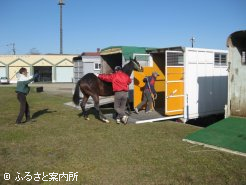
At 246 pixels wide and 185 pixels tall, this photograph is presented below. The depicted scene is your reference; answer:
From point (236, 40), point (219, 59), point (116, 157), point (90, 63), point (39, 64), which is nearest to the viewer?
point (116, 157)

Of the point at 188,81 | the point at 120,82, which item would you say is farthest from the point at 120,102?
the point at 188,81

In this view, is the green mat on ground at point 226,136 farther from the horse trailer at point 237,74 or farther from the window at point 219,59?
the window at point 219,59

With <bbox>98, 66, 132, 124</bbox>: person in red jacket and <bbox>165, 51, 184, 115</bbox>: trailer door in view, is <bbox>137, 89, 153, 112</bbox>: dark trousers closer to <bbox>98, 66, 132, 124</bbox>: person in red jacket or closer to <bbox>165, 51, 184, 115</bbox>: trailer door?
<bbox>165, 51, 184, 115</bbox>: trailer door

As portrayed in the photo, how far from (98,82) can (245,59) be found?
17.3ft

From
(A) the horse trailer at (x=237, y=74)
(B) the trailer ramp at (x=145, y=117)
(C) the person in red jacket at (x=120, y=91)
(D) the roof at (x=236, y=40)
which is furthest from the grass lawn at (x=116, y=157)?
(D) the roof at (x=236, y=40)

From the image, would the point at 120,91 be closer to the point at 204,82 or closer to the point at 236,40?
the point at 204,82

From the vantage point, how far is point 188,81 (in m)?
11.7

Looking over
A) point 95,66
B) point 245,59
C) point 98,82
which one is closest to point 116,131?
point 98,82

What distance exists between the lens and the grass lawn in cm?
552

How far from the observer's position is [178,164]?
6.18m

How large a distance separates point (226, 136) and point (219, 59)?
6.08 m

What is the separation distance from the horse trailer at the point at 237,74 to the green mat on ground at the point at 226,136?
1.71ft

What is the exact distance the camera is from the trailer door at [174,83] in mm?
11148

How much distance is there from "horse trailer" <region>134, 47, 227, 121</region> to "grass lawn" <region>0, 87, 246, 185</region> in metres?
1.68
